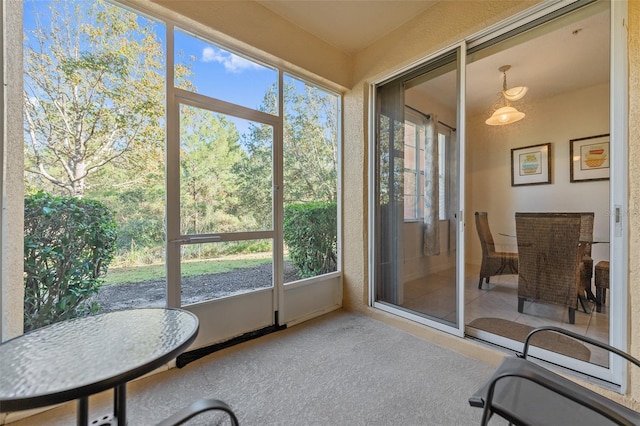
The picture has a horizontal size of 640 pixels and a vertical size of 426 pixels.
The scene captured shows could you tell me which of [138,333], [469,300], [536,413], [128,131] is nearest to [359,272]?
[469,300]

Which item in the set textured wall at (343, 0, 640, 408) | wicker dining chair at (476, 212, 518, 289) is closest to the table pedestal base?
textured wall at (343, 0, 640, 408)

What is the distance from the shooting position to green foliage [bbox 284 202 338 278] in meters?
2.84

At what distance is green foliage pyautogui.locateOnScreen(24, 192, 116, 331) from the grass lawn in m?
0.09

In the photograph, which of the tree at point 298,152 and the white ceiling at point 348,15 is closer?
the white ceiling at point 348,15

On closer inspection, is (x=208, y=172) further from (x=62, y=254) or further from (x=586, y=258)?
(x=586, y=258)

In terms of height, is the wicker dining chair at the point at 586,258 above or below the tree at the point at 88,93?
below

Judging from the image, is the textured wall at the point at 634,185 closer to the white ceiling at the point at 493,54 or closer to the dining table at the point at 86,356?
the white ceiling at the point at 493,54

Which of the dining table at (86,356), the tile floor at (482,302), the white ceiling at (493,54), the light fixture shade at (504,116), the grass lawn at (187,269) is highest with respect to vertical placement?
the white ceiling at (493,54)

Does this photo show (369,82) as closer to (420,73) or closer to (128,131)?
(420,73)

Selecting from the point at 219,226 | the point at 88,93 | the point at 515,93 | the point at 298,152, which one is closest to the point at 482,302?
the point at 515,93

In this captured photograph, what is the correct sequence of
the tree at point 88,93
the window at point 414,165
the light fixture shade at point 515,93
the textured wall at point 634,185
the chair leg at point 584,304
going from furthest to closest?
1. the window at point 414,165
2. the light fixture shade at point 515,93
3. the chair leg at point 584,304
4. the tree at point 88,93
5. the textured wall at point 634,185

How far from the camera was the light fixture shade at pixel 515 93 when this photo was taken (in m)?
2.35

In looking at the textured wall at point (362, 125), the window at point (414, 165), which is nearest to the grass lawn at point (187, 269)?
the textured wall at point (362, 125)

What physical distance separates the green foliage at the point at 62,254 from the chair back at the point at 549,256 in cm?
327
